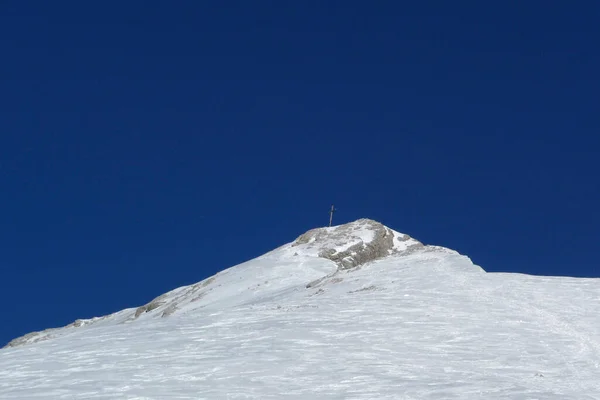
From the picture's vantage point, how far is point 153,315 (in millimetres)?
39875

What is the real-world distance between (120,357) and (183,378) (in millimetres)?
3284

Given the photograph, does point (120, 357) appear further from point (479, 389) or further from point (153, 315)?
point (153, 315)

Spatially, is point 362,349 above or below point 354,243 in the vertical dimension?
below

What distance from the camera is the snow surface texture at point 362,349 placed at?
1434 cm

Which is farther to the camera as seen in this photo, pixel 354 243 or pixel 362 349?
pixel 354 243

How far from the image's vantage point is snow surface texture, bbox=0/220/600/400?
47.1 ft

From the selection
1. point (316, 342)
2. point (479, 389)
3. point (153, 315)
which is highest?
point (153, 315)

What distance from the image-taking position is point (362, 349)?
1800 cm

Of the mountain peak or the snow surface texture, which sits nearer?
the snow surface texture

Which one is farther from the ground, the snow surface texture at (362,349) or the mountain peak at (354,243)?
the mountain peak at (354,243)

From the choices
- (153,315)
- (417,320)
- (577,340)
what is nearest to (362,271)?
(153,315)

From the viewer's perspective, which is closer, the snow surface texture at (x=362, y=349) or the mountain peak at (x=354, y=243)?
the snow surface texture at (x=362, y=349)

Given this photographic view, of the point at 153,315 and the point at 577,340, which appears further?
the point at 153,315

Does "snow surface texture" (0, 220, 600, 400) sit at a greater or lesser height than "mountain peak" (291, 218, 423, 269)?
lesser
